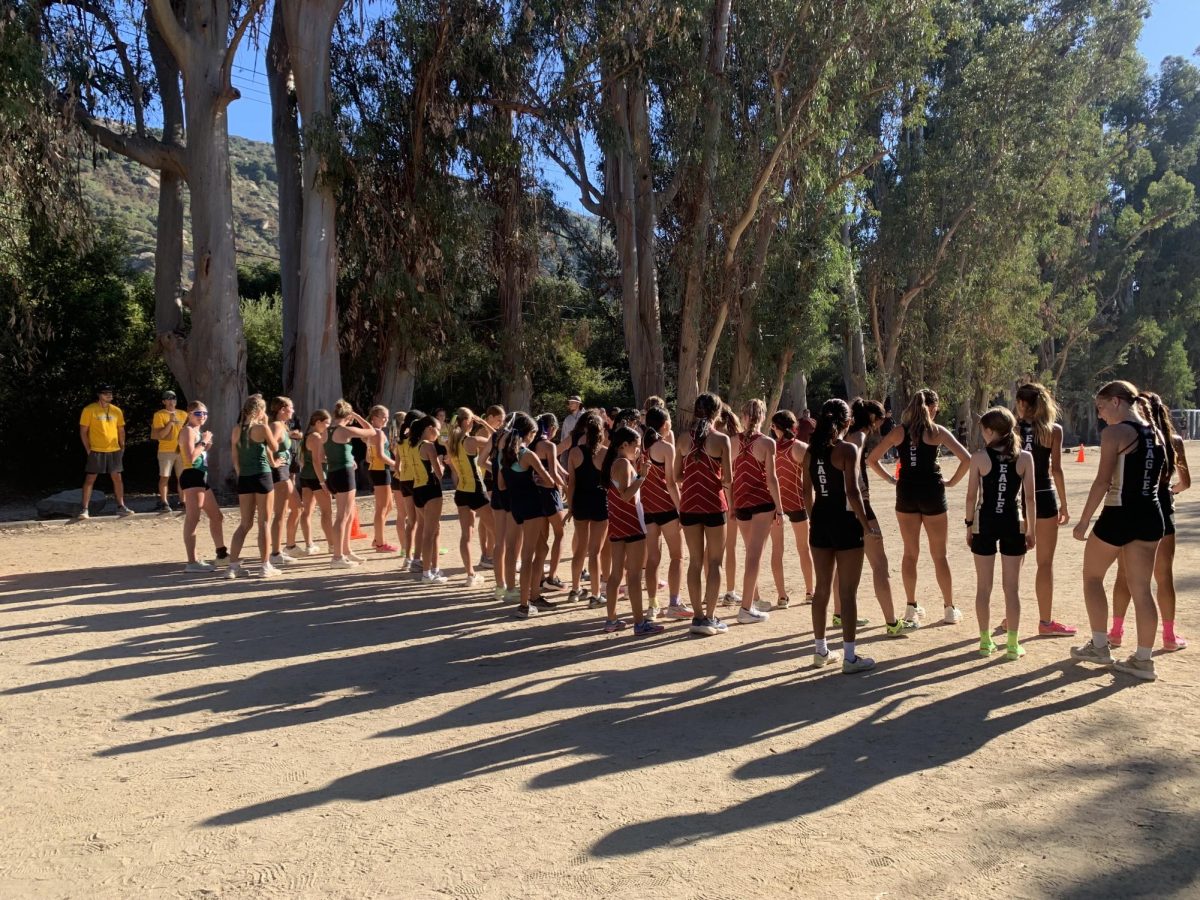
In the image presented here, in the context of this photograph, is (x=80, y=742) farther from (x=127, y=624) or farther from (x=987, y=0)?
(x=987, y=0)

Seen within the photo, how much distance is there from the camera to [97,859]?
3852mm

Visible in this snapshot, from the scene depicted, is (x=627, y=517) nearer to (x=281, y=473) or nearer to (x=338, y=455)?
(x=338, y=455)

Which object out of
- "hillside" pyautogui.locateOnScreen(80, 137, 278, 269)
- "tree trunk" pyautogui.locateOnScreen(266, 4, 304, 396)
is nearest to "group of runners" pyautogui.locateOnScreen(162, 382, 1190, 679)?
"tree trunk" pyautogui.locateOnScreen(266, 4, 304, 396)

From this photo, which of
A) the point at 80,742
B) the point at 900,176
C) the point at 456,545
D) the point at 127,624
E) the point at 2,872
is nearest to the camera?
the point at 2,872

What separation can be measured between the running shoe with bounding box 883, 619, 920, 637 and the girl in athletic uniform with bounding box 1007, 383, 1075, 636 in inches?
36.1

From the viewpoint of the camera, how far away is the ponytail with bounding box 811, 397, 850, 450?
255 inches

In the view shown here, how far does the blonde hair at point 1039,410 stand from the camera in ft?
23.3

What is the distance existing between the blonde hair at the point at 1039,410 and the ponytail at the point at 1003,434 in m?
0.66

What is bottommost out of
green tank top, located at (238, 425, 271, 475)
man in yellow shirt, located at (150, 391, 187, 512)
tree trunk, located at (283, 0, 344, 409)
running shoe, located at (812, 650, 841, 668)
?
running shoe, located at (812, 650, 841, 668)

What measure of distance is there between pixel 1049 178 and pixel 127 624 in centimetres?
3482

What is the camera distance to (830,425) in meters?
6.52

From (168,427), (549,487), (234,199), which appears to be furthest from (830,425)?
(234,199)

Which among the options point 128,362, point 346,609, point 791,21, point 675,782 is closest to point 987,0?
point 791,21

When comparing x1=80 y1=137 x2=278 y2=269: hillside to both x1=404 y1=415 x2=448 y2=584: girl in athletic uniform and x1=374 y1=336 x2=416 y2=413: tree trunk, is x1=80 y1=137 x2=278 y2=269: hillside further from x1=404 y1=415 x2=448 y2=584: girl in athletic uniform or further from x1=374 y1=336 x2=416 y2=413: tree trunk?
x1=404 y1=415 x2=448 y2=584: girl in athletic uniform
